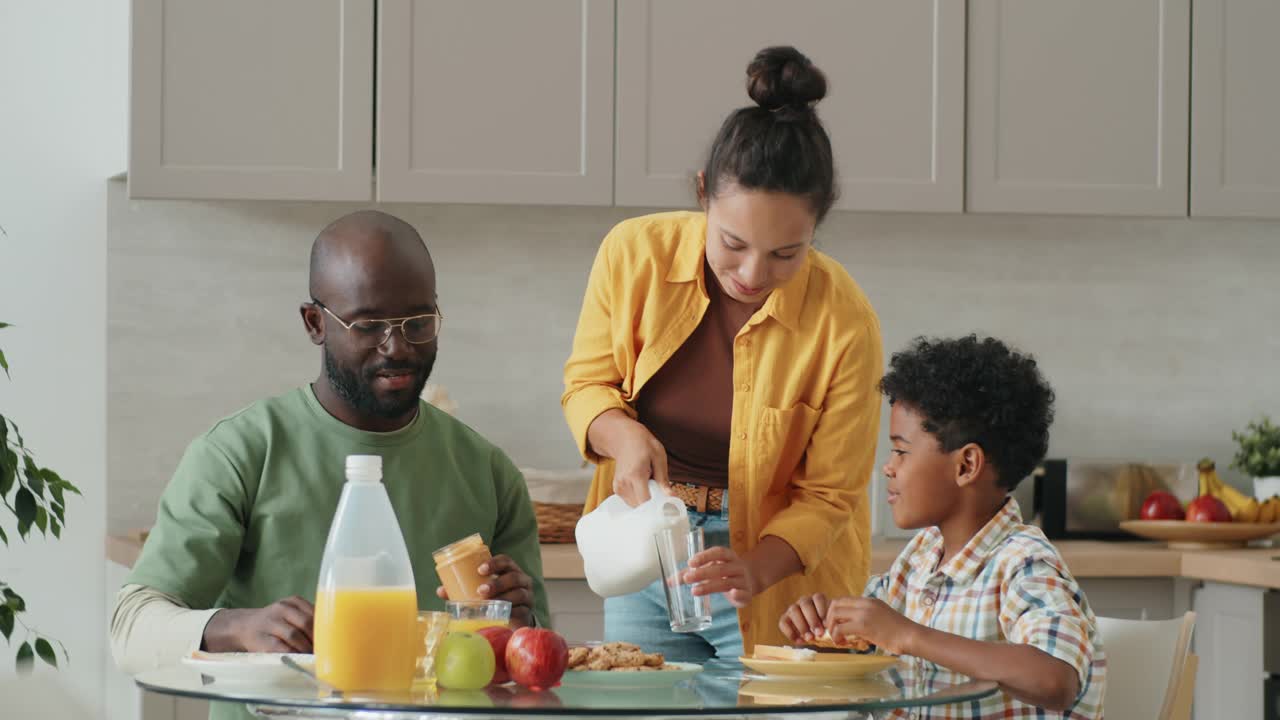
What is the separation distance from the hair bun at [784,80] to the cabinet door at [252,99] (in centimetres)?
143

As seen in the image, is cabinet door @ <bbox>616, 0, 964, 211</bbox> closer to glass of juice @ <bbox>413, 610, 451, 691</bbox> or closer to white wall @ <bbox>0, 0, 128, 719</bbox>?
white wall @ <bbox>0, 0, 128, 719</bbox>

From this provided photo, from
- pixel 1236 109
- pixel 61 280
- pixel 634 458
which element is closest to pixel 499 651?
pixel 634 458

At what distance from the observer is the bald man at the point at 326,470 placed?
1591 mm

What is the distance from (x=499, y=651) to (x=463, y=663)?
2.6 inches

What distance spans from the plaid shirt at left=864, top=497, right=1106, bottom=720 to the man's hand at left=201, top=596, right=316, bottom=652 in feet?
1.87

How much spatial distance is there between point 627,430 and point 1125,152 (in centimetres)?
193

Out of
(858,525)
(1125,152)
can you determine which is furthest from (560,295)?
(858,525)

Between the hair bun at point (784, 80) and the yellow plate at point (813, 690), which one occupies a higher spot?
the hair bun at point (784, 80)

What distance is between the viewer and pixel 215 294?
136 inches

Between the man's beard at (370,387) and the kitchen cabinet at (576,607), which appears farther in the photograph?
the kitchen cabinet at (576,607)

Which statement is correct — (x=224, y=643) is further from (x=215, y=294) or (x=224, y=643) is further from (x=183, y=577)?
(x=215, y=294)

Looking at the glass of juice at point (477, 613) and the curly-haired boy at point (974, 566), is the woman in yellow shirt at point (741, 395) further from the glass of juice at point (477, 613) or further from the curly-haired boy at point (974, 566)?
the glass of juice at point (477, 613)

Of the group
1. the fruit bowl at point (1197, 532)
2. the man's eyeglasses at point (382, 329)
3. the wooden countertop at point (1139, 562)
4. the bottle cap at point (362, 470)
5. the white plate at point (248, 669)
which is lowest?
the wooden countertop at point (1139, 562)

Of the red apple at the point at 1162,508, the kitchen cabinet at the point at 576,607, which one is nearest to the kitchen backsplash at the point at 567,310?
the red apple at the point at 1162,508
